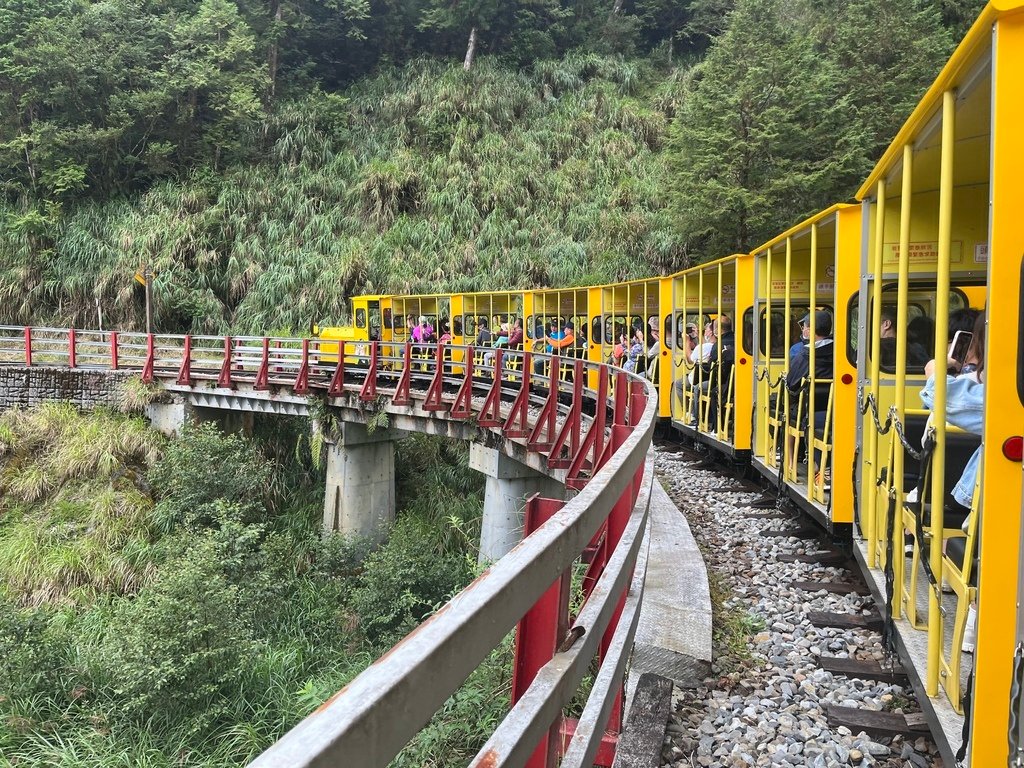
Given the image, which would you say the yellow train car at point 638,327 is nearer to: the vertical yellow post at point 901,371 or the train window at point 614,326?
the train window at point 614,326

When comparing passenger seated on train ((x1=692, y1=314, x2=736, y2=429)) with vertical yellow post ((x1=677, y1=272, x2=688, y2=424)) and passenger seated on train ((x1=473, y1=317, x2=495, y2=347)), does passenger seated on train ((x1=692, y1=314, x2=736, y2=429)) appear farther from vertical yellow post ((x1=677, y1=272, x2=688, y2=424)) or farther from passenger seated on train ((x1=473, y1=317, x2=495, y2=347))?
passenger seated on train ((x1=473, y1=317, x2=495, y2=347))

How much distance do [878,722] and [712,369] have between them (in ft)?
22.5

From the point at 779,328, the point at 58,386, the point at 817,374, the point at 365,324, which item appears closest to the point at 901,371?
the point at 817,374

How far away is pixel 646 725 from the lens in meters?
3.40

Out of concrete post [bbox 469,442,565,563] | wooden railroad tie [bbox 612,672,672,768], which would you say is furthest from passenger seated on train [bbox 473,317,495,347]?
wooden railroad tie [bbox 612,672,672,768]

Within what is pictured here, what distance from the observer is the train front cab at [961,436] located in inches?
94.2

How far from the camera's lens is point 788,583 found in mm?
5578

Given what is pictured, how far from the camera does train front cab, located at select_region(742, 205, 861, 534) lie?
5.90 metres

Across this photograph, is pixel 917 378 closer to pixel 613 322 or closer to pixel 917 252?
pixel 917 252

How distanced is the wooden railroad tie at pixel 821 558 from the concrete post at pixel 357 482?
36.8 ft

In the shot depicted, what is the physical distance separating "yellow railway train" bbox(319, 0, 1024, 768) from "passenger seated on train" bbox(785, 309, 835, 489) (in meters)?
0.02

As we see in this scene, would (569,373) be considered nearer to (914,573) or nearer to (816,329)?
(816,329)

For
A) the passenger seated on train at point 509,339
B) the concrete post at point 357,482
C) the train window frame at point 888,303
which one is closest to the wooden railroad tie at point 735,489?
the train window frame at point 888,303

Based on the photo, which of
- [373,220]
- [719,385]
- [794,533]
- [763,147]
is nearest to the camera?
[794,533]
